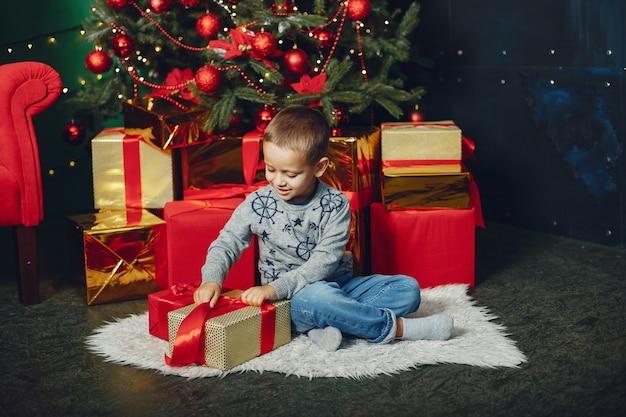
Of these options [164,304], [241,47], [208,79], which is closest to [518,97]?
[241,47]

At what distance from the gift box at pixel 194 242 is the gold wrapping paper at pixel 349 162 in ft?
1.12

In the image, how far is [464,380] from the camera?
6.83 ft

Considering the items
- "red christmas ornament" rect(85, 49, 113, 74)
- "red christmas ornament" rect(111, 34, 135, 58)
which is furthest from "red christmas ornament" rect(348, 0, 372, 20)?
"red christmas ornament" rect(85, 49, 113, 74)

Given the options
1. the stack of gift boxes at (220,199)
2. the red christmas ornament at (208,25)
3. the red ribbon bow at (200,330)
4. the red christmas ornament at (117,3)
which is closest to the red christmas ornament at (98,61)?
the red christmas ornament at (117,3)

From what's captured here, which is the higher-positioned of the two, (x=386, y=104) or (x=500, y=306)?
(x=386, y=104)

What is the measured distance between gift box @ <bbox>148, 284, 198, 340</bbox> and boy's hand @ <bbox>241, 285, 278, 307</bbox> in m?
0.16

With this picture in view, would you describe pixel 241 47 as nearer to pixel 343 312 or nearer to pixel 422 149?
pixel 422 149

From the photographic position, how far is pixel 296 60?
293 centimetres

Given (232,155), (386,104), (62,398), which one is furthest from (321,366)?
(386,104)

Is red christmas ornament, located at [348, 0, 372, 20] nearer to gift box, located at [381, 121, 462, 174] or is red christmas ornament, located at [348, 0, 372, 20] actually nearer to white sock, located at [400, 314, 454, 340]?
gift box, located at [381, 121, 462, 174]

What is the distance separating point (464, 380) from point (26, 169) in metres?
1.40

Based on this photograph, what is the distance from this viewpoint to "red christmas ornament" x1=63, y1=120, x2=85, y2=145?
10.9 ft

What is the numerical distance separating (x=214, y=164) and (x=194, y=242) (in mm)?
309

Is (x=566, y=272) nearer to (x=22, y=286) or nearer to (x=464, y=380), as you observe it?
(x=464, y=380)
